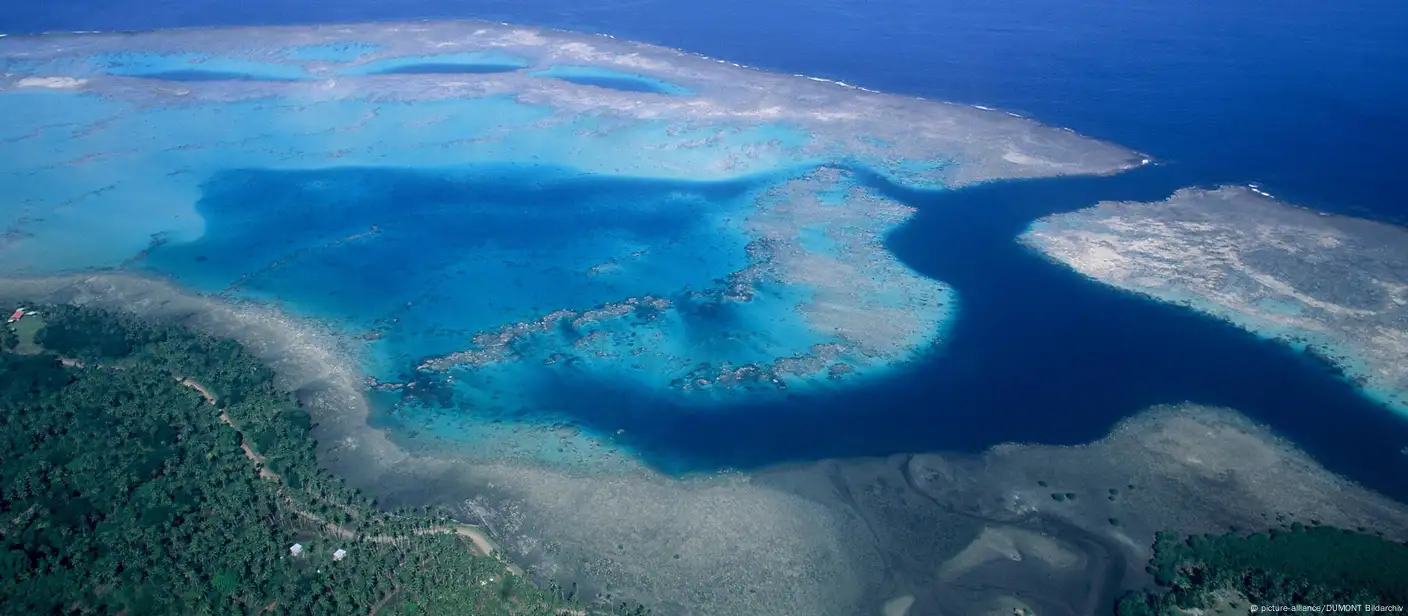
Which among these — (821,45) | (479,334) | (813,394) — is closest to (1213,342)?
(813,394)

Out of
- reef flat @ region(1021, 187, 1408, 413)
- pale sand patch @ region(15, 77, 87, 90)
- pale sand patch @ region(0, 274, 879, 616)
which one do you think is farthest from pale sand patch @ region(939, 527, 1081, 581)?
pale sand patch @ region(15, 77, 87, 90)

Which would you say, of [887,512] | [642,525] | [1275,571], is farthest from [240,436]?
[1275,571]

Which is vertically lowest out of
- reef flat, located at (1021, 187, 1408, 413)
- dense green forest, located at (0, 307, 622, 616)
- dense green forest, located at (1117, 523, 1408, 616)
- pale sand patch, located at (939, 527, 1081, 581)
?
dense green forest, located at (0, 307, 622, 616)

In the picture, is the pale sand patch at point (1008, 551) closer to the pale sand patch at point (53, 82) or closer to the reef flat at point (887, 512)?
the reef flat at point (887, 512)

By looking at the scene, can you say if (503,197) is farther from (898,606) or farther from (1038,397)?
(898,606)

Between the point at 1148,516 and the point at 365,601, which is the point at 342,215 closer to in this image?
the point at 365,601

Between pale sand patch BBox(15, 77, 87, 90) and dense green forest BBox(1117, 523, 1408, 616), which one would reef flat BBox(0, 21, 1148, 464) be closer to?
pale sand patch BBox(15, 77, 87, 90)
